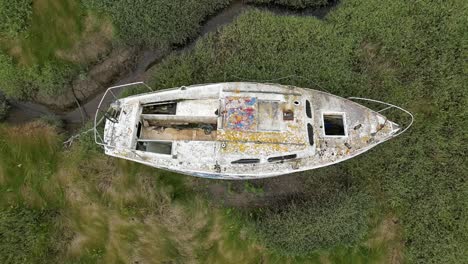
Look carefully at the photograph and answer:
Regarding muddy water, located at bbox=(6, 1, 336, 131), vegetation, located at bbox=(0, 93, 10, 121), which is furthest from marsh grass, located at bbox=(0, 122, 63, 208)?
muddy water, located at bbox=(6, 1, 336, 131)

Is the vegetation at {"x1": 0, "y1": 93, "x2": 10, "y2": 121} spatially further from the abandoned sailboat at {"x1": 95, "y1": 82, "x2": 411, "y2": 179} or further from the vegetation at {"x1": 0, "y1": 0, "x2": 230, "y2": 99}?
the abandoned sailboat at {"x1": 95, "y1": 82, "x2": 411, "y2": 179}

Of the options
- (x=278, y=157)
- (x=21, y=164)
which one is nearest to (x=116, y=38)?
(x=21, y=164)

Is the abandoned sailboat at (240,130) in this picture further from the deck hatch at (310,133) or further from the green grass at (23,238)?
the green grass at (23,238)

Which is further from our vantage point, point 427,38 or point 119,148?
point 427,38

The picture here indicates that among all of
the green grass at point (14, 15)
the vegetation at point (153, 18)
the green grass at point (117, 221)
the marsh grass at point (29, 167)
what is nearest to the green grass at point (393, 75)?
the vegetation at point (153, 18)

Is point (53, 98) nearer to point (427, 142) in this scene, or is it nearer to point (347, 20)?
point (347, 20)

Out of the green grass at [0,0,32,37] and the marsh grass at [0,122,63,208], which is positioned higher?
the green grass at [0,0,32,37]
